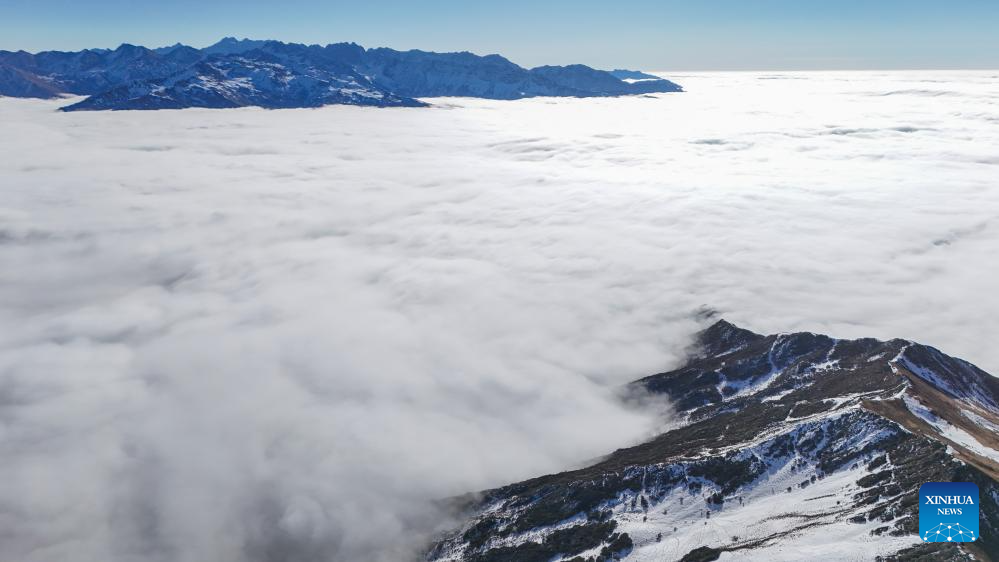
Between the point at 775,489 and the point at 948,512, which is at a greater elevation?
the point at 948,512

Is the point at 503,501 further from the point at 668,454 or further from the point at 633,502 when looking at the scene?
the point at 668,454

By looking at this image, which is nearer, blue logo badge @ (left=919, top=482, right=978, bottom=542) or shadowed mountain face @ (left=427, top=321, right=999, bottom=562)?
blue logo badge @ (left=919, top=482, right=978, bottom=542)

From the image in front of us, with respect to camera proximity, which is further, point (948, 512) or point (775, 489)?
point (775, 489)

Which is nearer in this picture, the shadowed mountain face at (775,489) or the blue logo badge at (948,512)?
the blue logo badge at (948,512)

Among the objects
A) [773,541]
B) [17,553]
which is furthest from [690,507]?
[17,553]
